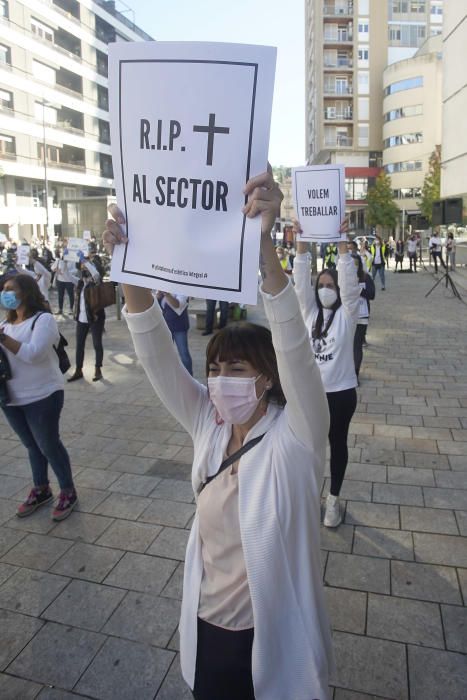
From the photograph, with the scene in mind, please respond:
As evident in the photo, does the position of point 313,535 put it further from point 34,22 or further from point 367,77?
point 367,77

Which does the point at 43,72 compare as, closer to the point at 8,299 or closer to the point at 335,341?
the point at 8,299

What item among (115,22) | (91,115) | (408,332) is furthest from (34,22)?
(408,332)

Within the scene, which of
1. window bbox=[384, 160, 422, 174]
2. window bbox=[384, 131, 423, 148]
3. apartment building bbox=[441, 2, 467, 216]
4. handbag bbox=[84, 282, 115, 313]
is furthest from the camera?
window bbox=[384, 160, 422, 174]

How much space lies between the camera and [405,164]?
6203 centimetres

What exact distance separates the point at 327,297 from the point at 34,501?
2.86 m

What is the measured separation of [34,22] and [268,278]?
161ft

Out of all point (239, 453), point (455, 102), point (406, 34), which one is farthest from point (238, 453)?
point (406, 34)

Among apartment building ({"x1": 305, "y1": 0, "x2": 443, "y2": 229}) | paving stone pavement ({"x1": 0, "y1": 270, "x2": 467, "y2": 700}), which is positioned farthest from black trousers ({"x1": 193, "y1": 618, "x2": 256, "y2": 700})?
apartment building ({"x1": 305, "y1": 0, "x2": 443, "y2": 229})

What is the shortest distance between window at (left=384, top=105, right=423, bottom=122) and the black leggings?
210 ft

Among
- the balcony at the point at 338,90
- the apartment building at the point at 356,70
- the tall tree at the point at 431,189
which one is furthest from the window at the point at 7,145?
the balcony at the point at 338,90

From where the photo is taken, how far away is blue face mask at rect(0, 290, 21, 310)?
4199 mm

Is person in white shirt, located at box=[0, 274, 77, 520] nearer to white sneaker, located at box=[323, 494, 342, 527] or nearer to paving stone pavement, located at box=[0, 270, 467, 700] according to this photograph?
paving stone pavement, located at box=[0, 270, 467, 700]

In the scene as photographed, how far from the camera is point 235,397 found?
196cm

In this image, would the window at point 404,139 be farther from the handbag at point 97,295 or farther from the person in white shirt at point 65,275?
the handbag at point 97,295
